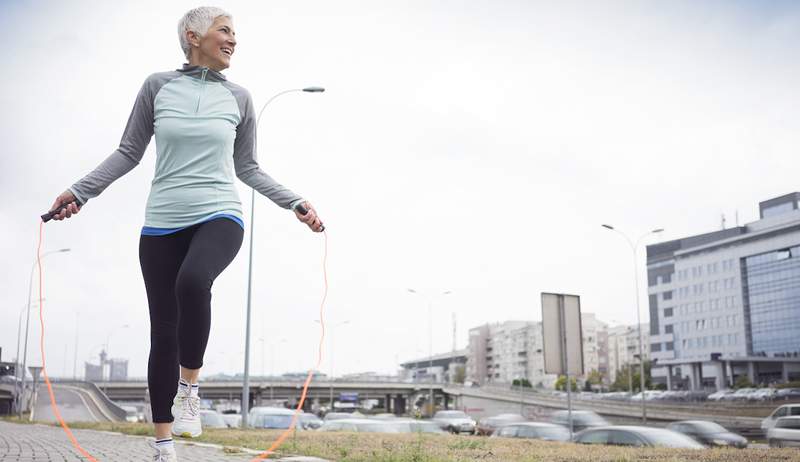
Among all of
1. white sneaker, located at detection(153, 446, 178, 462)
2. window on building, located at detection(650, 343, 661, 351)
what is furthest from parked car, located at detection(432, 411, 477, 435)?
window on building, located at detection(650, 343, 661, 351)

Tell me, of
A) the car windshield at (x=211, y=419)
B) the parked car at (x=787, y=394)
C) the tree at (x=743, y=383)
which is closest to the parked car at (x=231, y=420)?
the car windshield at (x=211, y=419)

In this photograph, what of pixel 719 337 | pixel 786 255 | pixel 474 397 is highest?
pixel 786 255

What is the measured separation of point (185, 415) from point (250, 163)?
1.40 m

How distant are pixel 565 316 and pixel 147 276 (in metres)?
14.4

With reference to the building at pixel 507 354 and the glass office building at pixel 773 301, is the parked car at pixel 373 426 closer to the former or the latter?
the glass office building at pixel 773 301

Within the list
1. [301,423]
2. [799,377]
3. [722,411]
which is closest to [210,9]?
[301,423]

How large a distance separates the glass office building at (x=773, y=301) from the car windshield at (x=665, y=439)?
90250mm

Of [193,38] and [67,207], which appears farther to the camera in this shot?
[193,38]

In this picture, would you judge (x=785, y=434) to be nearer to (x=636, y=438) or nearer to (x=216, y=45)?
(x=636, y=438)

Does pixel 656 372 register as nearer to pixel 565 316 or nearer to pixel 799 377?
pixel 799 377

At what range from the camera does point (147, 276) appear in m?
3.70

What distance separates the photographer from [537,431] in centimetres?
2073

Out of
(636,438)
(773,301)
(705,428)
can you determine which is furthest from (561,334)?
(773,301)

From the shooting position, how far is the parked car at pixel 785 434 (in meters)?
17.1
